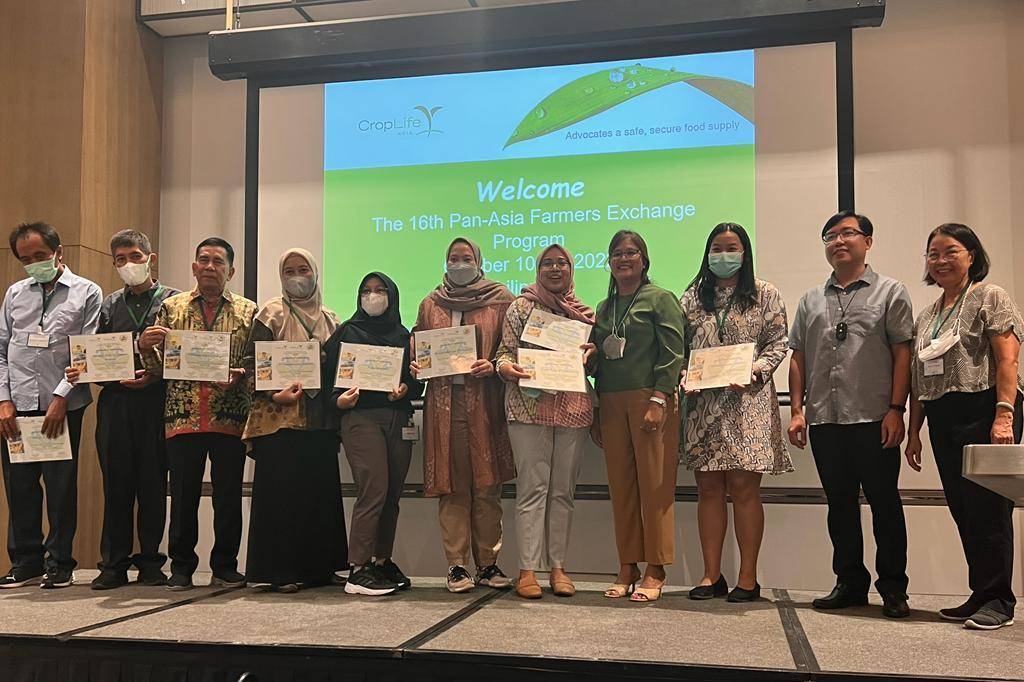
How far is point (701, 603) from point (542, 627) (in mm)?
850

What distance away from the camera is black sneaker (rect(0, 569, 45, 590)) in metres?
4.14

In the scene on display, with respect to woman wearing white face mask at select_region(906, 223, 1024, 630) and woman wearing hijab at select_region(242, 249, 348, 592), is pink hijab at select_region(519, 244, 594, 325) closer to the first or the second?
woman wearing hijab at select_region(242, 249, 348, 592)

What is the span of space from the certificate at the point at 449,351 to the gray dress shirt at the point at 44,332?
164 centimetres

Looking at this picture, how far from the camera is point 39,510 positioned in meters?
4.28

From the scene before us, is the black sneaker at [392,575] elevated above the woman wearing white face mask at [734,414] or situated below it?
below

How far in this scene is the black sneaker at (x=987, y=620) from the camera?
3.19 metres

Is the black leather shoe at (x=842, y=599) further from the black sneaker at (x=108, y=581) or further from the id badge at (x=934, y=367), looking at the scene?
the black sneaker at (x=108, y=581)

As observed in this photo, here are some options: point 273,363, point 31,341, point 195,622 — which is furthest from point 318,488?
point 31,341

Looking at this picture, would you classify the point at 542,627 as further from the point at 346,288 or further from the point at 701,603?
the point at 346,288

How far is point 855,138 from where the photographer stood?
497 centimetres

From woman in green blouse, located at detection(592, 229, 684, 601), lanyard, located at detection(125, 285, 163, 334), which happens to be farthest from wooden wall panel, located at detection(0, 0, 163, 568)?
woman in green blouse, located at detection(592, 229, 684, 601)

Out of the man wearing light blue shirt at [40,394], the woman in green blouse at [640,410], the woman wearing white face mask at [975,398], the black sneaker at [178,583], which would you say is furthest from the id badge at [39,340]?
the woman wearing white face mask at [975,398]

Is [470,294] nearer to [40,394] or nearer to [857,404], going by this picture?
[857,404]

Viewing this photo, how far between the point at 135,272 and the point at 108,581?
1365 mm
